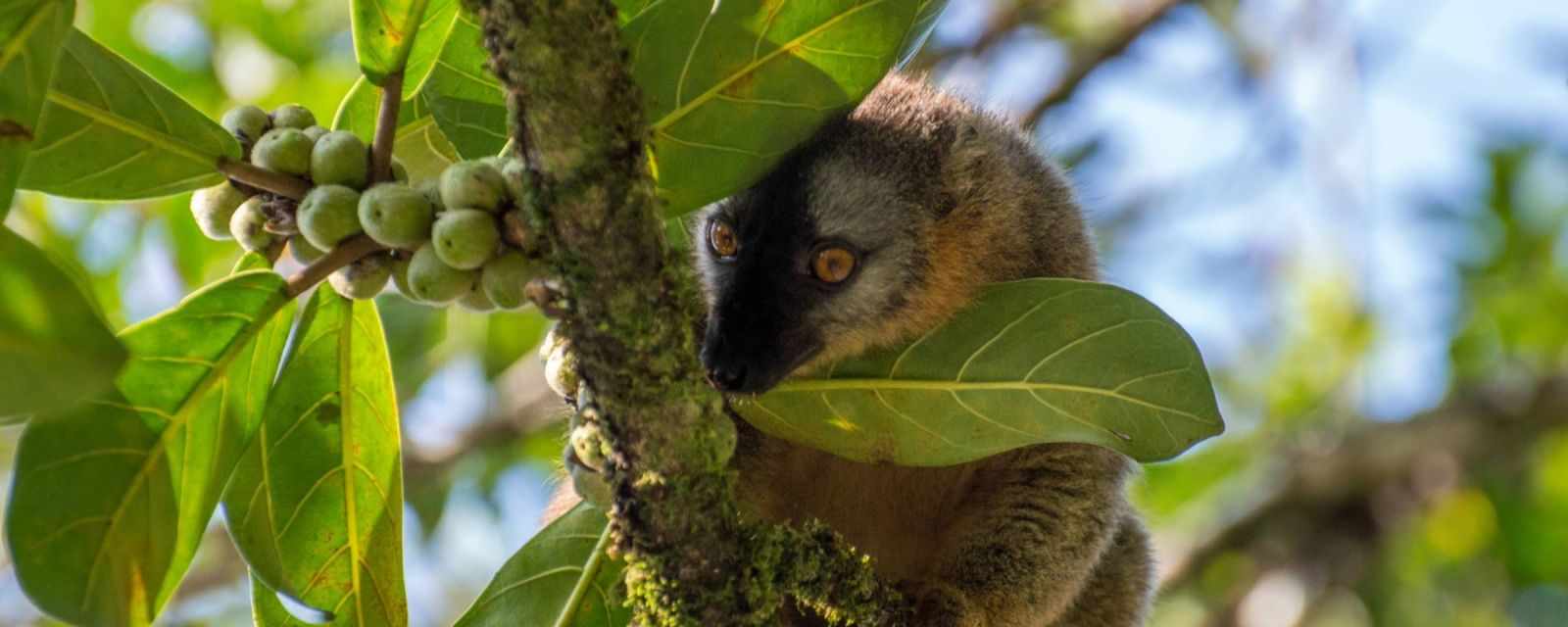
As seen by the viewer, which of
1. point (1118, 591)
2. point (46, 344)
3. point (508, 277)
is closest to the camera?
point (46, 344)

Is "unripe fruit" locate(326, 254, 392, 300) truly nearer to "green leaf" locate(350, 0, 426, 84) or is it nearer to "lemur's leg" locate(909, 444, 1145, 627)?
"green leaf" locate(350, 0, 426, 84)

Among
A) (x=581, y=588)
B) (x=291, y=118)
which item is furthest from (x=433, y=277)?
(x=581, y=588)

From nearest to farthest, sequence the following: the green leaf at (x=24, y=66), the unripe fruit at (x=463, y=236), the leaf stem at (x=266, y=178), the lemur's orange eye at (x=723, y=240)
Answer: the green leaf at (x=24, y=66) < the unripe fruit at (x=463, y=236) < the leaf stem at (x=266, y=178) < the lemur's orange eye at (x=723, y=240)

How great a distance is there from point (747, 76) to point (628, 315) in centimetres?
52

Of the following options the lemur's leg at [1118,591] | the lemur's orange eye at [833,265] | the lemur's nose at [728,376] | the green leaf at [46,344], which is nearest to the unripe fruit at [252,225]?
the green leaf at [46,344]

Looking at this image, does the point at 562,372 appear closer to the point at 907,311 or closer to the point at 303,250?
the point at 303,250

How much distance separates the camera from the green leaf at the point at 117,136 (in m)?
2.10

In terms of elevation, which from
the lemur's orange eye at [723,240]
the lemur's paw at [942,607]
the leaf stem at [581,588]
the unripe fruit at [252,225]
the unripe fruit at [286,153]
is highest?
the unripe fruit at [286,153]

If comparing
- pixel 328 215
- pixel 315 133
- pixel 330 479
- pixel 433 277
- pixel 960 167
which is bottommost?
pixel 330 479

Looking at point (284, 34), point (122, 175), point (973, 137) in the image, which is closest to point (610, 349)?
point (122, 175)

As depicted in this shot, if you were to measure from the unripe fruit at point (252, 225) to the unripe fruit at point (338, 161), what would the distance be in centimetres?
14

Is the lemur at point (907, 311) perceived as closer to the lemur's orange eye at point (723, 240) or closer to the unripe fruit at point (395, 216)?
the lemur's orange eye at point (723, 240)

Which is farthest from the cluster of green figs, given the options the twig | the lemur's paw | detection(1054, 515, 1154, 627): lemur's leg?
the twig

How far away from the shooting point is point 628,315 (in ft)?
6.53
